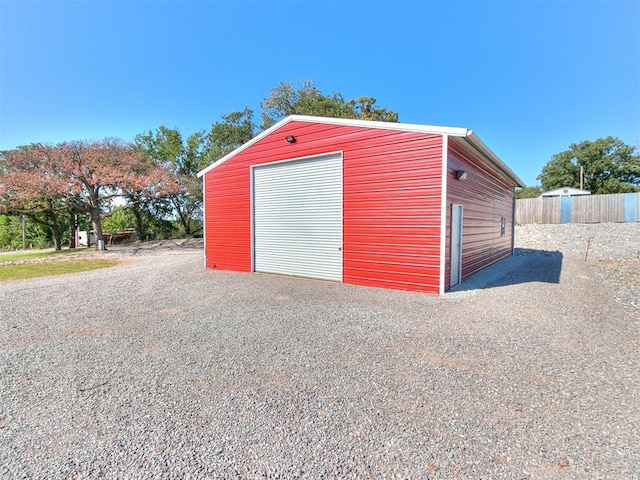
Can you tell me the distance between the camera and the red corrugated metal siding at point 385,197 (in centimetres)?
595

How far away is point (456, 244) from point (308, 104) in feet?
61.4

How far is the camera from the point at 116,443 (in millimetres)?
1877

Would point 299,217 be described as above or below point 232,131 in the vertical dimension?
below

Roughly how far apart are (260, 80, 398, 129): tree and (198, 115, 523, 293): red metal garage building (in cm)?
1517

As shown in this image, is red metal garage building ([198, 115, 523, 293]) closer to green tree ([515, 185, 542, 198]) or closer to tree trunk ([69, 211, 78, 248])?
tree trunk ([69, 211, 78, 248])

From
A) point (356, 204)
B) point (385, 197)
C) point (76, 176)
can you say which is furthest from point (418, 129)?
point (76, 176)

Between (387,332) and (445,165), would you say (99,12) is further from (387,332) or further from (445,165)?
(387,332)

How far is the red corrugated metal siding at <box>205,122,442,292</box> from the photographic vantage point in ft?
19.5

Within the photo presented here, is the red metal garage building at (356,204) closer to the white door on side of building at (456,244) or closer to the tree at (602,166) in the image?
the white door on side of building at (456,244)

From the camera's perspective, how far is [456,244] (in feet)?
22.4

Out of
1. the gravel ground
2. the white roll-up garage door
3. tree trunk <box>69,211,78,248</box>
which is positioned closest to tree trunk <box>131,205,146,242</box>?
tree trunk <box>69,211,78,248</box>

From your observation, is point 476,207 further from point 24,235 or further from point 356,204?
point 24,235

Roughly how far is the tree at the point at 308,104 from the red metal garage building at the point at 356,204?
15166 mm

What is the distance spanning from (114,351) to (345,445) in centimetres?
299
